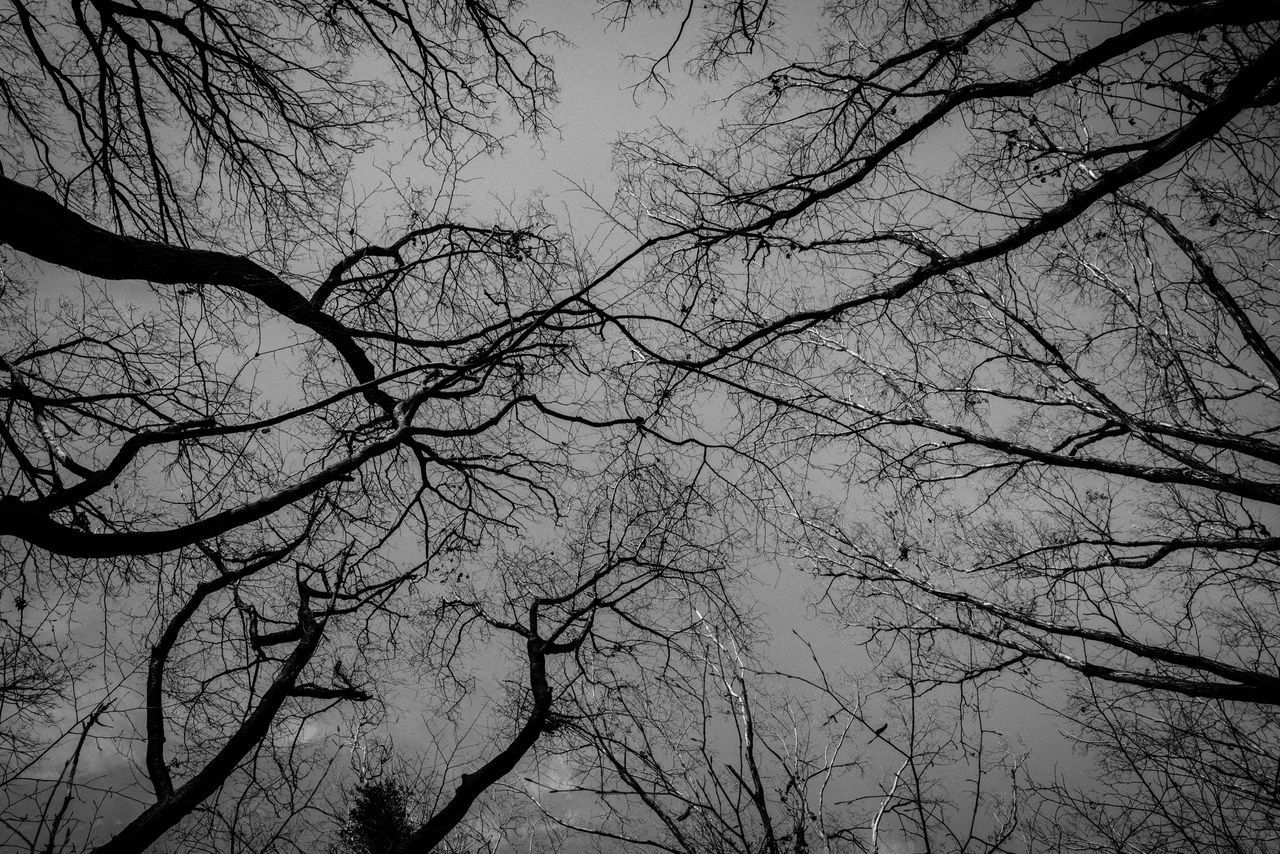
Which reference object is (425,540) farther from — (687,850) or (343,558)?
(687,850)

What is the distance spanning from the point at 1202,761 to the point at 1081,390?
3024 millimetres

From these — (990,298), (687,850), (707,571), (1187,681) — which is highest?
(990,298)

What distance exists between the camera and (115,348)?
428 cm

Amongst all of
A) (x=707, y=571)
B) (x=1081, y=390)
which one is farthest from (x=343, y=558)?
(x=1081, y=390)

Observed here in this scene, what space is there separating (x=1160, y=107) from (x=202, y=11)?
5.74 metres

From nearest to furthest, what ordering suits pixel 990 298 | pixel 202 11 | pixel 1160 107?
pixel 1160 107 → pixel 202 11 → pixel 990 298

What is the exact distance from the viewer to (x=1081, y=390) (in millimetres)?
5145

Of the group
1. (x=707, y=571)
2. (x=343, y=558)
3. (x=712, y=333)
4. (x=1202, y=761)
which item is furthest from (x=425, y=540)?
(x=1202, y=761)

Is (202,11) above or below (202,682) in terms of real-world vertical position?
above

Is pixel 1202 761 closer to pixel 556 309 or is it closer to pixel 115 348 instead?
pixel 556 309

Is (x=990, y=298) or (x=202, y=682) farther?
(x=202, y=682)

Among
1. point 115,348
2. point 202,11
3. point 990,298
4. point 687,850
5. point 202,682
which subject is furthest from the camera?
point 202,682

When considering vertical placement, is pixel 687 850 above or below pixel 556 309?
below

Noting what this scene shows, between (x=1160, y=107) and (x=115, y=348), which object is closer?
(x=1160, y=107)
